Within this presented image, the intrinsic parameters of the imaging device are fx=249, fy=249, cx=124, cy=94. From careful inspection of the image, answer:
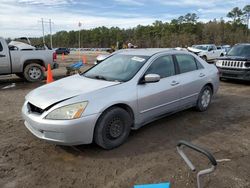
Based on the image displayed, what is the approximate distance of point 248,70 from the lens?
9.62m

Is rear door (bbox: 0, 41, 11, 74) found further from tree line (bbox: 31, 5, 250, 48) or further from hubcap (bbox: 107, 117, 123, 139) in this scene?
tree line (bbox: 31, 5, 250, 48)

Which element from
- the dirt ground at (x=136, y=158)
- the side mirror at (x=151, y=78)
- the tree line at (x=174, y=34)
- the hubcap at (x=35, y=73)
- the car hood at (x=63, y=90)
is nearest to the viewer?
the dirt ground at (x=136, y=158)

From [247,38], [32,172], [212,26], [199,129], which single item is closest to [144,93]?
[199,129]

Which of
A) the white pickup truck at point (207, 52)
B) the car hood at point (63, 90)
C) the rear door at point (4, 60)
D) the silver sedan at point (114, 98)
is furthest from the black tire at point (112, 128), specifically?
the white pickup truck at point (207, 52)

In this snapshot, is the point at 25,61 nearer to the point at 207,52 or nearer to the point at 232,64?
the point at 232,64

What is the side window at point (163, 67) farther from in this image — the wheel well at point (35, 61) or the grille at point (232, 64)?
the wheel well at point (35, 61)

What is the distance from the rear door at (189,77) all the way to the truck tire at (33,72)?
710cm

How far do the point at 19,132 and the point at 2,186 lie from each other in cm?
179

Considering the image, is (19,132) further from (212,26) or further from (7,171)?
(212,26)

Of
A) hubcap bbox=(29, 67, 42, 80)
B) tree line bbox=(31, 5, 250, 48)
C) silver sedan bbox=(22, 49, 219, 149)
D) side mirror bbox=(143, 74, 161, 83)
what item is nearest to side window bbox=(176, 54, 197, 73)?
silver sedan bbox=(22, 49, 219, 149)

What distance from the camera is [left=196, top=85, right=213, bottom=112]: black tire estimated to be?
5902mm

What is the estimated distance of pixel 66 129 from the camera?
11.5ft

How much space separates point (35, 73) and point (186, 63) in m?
7.23

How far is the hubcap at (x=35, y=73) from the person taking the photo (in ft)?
34.2
